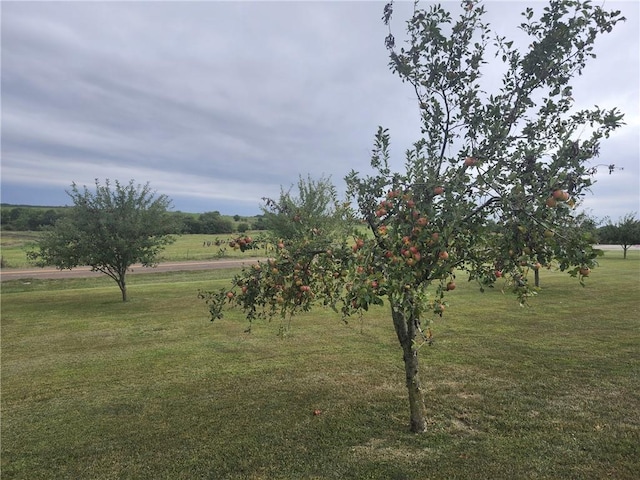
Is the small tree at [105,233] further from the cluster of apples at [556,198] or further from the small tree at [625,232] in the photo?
the small tree at [625,232]

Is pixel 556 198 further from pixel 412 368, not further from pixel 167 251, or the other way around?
pixel 167 251

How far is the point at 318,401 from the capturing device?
618 cm

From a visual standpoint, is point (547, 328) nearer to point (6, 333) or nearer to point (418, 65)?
point (418, 65)

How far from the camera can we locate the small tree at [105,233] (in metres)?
15.1

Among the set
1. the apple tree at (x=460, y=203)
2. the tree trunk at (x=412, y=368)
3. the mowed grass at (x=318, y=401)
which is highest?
the apple tree at (x=460, y=203)

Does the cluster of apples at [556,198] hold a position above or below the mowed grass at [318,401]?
above

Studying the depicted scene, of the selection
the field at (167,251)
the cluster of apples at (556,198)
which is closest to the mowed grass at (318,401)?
the cluster of apples at (556,198)

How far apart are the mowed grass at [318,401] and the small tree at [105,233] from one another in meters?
3.94

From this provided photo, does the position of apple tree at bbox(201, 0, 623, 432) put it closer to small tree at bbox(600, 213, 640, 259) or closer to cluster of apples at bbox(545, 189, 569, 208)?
cluster of apples at bbox(545, 189, 569, 208)

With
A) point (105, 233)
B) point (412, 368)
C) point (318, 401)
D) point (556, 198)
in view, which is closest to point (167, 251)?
point (105, 233)

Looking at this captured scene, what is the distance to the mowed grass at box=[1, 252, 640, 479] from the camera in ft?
14.6

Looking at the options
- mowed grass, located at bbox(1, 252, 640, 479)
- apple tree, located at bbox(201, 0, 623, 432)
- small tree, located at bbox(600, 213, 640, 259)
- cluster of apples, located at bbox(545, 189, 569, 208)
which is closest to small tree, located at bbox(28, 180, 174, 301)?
mowed grass, located at bbox(1, 252, 640, 479)

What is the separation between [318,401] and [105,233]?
40.7 ft

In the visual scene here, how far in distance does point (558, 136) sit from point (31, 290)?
81.3ft
